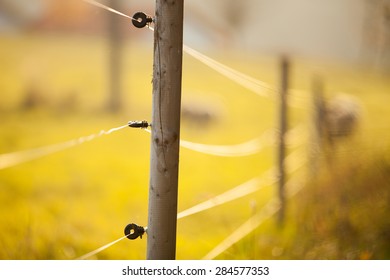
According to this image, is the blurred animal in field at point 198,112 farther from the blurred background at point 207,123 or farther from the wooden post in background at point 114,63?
the wooden post in background at point 114,63

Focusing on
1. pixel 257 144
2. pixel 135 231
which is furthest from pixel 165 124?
pixel 257 144

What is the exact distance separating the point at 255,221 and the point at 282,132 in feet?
1.75

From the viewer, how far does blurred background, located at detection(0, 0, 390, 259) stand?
229 cm

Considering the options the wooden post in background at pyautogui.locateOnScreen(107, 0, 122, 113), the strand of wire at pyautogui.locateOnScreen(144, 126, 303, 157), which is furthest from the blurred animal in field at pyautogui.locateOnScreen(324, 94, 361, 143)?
the wooden post in background at pyautogui.locateOnScreen(107, 0, 122, 113)

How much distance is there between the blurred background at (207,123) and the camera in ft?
7.52

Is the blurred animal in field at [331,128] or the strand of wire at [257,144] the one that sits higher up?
the blurred animal in field at [331,128]

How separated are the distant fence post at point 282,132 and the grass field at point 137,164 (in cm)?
8

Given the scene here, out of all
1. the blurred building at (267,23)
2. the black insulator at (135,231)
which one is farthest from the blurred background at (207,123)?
the black insulator at (135,231)

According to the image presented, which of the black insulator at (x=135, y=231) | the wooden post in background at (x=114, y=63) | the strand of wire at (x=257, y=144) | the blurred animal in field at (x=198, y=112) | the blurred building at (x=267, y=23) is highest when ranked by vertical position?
the blurred building at (x=267, y=23)

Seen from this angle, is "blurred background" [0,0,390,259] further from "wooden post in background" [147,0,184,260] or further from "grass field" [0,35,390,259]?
"wooden post in background" [147,0,184,260]

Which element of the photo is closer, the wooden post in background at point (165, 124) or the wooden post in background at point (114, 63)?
the wooden post in background at point (165, 124)

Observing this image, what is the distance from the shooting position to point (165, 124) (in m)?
1.15

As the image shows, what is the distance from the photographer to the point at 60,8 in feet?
8.66

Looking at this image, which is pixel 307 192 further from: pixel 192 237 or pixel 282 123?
pixel 192 237
